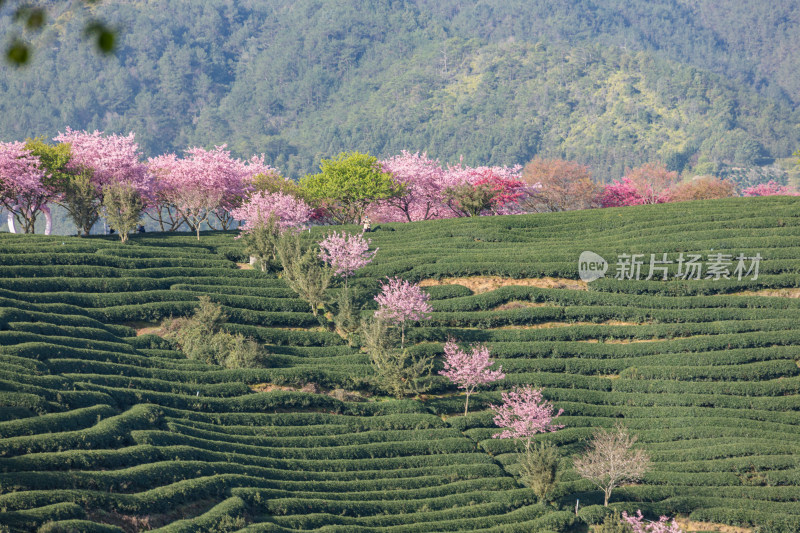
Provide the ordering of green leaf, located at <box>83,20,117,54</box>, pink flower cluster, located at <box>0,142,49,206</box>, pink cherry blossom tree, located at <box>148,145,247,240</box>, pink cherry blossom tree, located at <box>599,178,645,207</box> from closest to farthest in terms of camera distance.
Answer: green leaf, located at <box>83,20,117,54</box> → pink flower cluster, located at <box>0,142,49,206</box> → pink cherry blossom tree, located at <box>148,145,247,240</box> → pink cherry blossom tree, located at <box>599,178,645,207</box>

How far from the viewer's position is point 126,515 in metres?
27.9

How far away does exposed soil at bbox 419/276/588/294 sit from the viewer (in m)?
54.1

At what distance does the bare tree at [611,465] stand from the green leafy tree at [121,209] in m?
35.2

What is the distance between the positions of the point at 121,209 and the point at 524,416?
33624 mm

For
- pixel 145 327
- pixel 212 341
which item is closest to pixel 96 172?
pixel 145 327

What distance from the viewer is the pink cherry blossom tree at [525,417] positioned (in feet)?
126

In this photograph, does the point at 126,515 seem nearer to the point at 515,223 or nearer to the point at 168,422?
the point at 168,422

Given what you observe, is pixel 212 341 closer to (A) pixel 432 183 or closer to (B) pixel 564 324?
(B) pixel 564 324

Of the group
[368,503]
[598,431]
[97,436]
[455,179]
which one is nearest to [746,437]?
[598,431]

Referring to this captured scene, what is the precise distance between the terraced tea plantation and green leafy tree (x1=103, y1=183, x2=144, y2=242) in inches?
55.1

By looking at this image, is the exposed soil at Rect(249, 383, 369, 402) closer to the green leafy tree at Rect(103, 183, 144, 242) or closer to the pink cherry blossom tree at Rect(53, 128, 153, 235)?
the green leafy tree at Rect(103, 183, 144, 242)

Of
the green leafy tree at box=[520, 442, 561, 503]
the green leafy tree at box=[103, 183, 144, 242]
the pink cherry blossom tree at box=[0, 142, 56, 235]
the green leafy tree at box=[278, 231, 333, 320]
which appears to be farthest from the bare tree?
the pink cherry blossom tree at box=[0, 142, 56, 235]

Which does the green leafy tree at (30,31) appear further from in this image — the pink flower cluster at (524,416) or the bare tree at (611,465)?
the pink flower cluster at (524,416)

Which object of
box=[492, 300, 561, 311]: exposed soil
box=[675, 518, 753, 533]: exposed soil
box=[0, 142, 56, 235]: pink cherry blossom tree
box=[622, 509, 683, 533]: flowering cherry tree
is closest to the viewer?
box=[622, 509, 683, 533]: flowering cherry tree
